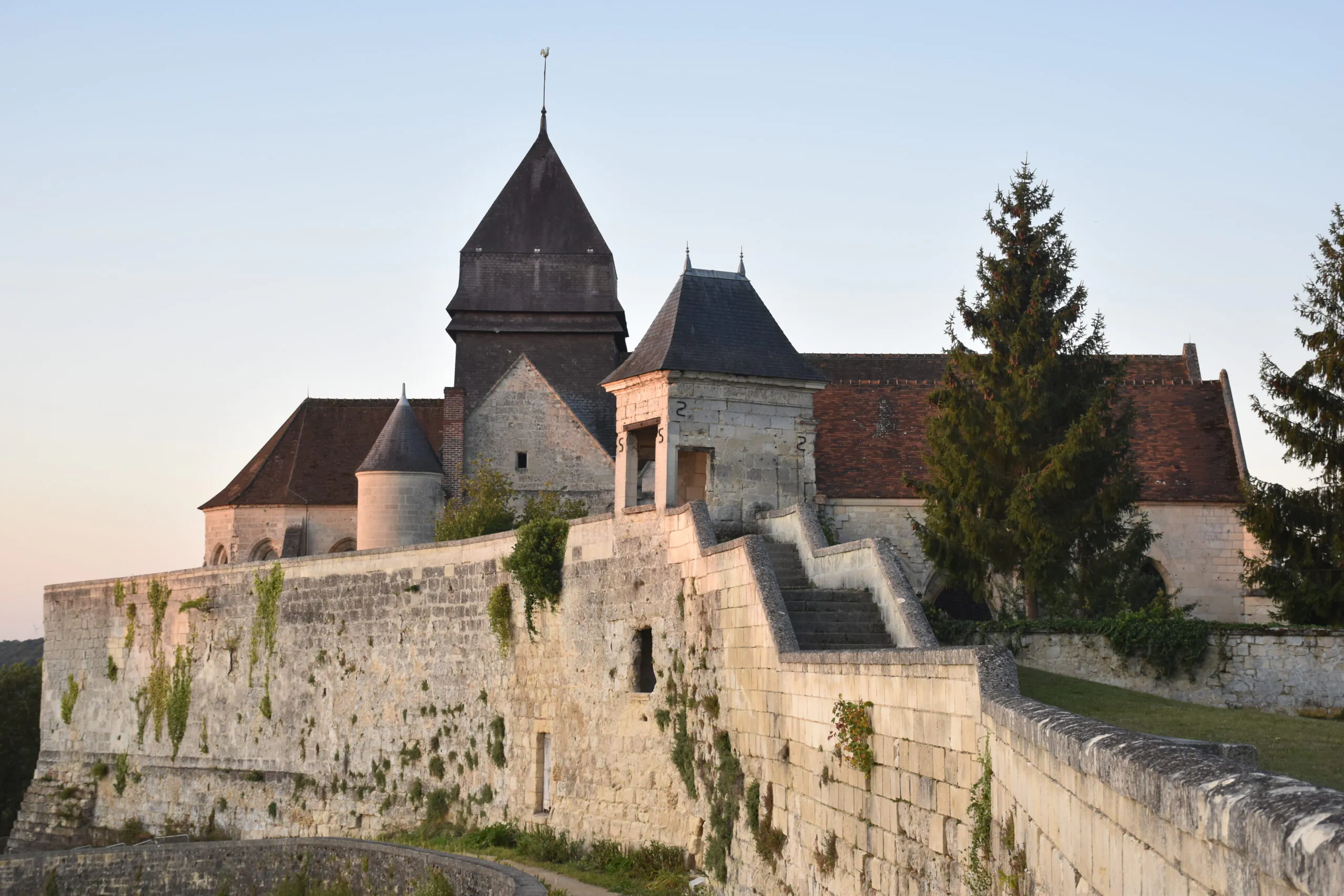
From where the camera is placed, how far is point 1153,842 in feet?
13.5

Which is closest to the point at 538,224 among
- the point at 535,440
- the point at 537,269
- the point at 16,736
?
the point at 537,269

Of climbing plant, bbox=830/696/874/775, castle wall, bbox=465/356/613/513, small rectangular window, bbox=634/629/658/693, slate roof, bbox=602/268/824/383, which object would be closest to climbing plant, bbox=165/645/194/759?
castle wall, bbox=465/356/613/513

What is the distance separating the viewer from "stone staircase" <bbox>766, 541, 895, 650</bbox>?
41.7 feet

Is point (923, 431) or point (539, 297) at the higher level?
point (539, 297)

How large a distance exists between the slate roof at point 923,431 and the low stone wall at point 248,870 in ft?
39.4

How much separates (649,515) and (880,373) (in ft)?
52.0

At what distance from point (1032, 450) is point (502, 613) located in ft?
25.5

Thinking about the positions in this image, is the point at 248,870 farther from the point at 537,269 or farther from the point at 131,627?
the point at 537,269

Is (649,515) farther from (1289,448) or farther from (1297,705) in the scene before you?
(1289,448)

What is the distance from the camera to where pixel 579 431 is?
106 ft

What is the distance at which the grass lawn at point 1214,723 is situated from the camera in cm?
1130

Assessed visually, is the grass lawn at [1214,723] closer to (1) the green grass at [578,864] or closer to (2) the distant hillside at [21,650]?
(1) the green grass at [578,864]

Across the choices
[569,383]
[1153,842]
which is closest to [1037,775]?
[1153,842]

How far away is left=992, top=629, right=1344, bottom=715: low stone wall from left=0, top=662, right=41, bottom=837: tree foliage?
23.8 meters
